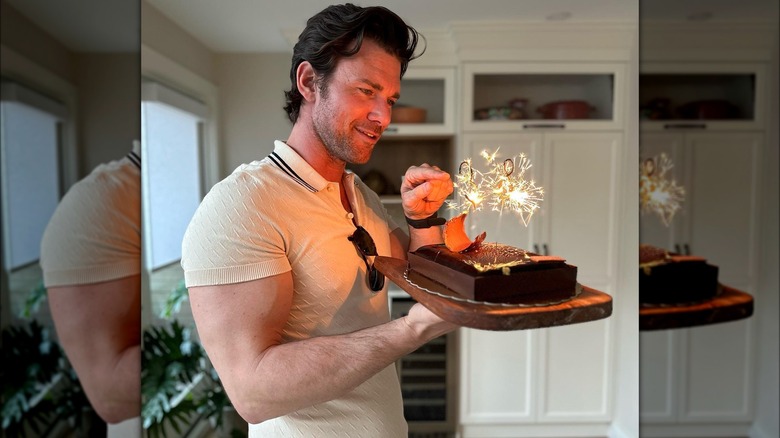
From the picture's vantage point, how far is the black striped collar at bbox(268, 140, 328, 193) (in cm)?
73

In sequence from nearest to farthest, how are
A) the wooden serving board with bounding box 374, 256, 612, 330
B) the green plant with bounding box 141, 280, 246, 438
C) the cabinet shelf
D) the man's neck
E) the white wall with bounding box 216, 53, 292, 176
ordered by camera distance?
the wooden serving board with bounding box 374, 256, 612, 330, the cabinet shelf, the man's neck, the white wall with bounding box 216, 53, 292, 176, the green plant with bounding box 141, 280, 246, 438

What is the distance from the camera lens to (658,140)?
0.73 m

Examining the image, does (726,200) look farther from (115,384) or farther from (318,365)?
(115,384)

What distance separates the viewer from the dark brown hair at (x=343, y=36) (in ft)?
2.28

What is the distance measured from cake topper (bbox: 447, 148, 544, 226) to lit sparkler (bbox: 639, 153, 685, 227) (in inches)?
6.1

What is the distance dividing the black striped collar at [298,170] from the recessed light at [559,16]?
0.47m

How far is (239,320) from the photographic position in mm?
658

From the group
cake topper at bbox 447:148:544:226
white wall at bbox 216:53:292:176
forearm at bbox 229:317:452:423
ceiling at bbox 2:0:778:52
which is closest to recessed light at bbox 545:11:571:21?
ceiling at bbox 2:0:778:52

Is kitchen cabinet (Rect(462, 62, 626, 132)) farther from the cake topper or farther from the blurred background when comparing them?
the blurred background

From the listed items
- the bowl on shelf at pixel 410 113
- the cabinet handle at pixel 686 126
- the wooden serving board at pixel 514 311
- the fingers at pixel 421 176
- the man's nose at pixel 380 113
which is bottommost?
the wooden serving board at pixel 514 311

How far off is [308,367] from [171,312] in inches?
21.5

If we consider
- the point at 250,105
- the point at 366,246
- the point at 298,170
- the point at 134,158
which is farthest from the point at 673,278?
the point at 134,158

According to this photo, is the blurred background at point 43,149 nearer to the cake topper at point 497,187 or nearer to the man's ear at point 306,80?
the man's ear at point 306,80

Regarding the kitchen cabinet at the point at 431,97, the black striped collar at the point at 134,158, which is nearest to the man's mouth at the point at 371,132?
the kitchen cabinet at the point at 431,97
